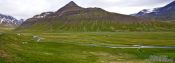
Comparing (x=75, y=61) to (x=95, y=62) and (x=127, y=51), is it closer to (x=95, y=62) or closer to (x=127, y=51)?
(x=95, y=62)

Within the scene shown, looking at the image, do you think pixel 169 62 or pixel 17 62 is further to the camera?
pixel 169 62

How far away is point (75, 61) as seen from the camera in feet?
311

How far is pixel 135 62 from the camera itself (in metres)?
98.9

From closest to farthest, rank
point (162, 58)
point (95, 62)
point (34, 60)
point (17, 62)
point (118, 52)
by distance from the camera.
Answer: point (17, 62) < point (34, 60) < point (95, 62) < point (162, 58) < point (118, 52)

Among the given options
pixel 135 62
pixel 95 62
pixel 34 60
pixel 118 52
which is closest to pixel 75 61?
pixel 95 62

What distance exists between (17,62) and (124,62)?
110ft

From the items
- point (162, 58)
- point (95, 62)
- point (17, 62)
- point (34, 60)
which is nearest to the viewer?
point (17, 62)

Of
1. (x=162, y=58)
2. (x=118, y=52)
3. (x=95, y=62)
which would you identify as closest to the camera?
(x=95, y=62)

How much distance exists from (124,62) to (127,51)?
104ft

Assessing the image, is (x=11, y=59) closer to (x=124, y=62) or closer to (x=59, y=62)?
(x=59, y=62)

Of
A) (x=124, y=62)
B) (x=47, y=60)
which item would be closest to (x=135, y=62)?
(x=124, y=62)

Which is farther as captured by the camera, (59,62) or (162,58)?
(162,58)

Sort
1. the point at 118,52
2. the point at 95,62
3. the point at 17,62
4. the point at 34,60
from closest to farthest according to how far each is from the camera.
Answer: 1. the point at 17,62
2. the point at 34,60
3. the point at 95,62
4. the point at 118,52

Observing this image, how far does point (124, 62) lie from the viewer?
3885 inches
